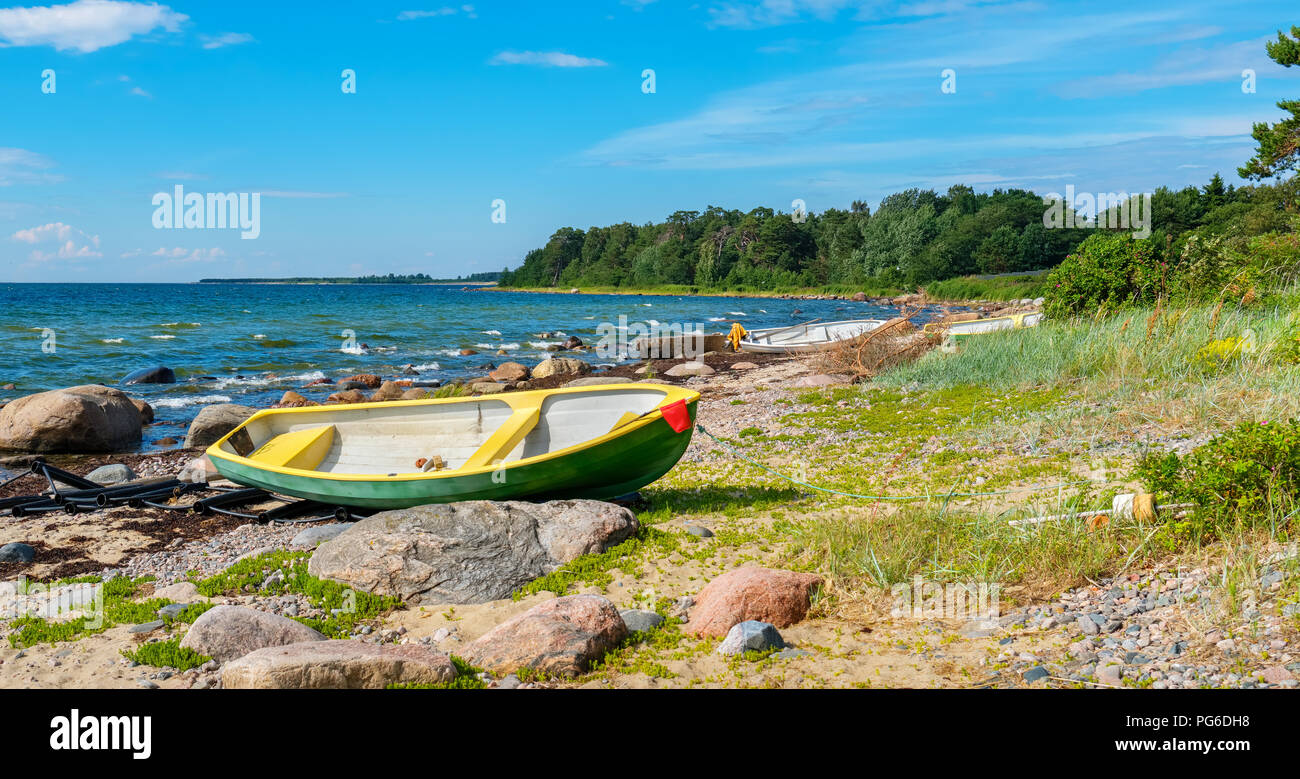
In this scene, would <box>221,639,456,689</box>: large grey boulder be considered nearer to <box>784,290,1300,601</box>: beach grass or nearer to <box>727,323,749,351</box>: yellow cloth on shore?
<box>784,290,1300,601</box>: beach grass

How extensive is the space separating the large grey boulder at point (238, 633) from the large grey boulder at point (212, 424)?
38.4ft

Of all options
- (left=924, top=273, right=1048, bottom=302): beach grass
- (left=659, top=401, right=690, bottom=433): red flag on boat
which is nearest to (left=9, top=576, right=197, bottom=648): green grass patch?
(left=659, top=401, right=690, bottom=433): red flag on boat

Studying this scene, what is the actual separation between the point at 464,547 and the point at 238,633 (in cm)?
194

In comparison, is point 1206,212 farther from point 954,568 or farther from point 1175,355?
point 954,568

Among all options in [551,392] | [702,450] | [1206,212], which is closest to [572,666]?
[551,392]

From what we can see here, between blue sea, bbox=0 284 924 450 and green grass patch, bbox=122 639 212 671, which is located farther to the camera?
blue sea, bbox=0 284 924 450

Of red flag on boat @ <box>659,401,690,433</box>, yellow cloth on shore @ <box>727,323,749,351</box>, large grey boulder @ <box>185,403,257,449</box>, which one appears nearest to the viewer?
red flag on boat @ <box>659,401,690,433</box>

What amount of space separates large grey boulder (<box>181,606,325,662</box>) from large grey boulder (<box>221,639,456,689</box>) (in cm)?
69

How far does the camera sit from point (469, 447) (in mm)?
A: 10070

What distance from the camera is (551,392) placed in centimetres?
981

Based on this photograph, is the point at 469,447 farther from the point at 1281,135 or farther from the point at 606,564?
the point at 1281,135

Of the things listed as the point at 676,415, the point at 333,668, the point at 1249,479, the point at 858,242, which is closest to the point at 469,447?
the point at 676,415

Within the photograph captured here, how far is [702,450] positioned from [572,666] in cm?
733

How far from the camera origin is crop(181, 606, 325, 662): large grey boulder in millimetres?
5527
